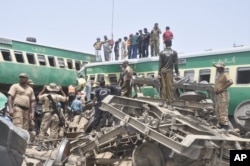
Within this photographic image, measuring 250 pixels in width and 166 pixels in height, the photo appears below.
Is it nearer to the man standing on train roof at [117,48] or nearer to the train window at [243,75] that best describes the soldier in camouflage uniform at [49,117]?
the train window at [243,75]

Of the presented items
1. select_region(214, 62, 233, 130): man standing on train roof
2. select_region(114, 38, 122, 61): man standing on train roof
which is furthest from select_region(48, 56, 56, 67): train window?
select_region(214, 62, 233, 130): man standing on train roof

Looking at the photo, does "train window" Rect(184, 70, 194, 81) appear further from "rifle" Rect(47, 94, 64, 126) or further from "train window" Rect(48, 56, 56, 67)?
"train window" Rect(48, 56, 56, 67)

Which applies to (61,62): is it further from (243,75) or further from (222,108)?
(222,108)

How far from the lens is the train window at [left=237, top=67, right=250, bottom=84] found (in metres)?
12.6

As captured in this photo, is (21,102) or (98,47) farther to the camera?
(98,47)

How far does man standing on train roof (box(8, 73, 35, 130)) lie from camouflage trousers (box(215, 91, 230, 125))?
4113mm

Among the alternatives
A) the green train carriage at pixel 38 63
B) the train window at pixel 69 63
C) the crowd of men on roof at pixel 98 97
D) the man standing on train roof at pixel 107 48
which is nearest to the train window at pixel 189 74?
the crowd of men on roof at pixel 98 97

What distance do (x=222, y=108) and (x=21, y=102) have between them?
4.40m

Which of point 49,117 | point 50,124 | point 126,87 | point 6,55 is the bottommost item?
point 50,124

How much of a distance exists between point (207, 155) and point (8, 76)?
46.5 ft

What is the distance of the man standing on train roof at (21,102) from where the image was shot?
8719 mm

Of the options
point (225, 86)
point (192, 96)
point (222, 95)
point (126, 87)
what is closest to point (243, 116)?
point (222, 95)

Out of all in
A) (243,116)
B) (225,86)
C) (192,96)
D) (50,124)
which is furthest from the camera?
(50,124)

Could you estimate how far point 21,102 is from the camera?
8.78 metres
